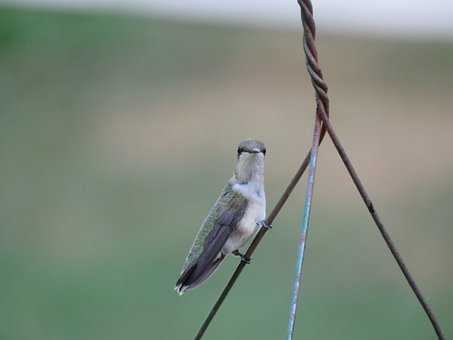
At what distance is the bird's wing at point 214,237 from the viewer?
1692 mm

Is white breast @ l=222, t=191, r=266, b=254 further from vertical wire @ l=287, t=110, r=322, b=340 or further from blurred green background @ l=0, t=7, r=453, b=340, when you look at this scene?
blurred green background @ l=0, t=7, r=453, b=340

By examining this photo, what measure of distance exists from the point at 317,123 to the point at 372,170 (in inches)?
178

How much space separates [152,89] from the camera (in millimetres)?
6656

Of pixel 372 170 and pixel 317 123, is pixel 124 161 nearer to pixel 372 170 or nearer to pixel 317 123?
pixel 372 170

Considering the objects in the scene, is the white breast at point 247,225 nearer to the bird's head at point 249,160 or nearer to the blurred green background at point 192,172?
the bird's head at point 249,160

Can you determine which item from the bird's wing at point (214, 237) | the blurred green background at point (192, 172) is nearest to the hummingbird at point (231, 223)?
the bird's wing at point (214, 237)

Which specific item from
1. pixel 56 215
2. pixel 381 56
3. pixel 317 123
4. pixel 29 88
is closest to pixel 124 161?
pixel 56 215

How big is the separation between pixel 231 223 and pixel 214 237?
1.9 inches

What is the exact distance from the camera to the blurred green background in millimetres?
4984

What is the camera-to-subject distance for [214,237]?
5.75 feet

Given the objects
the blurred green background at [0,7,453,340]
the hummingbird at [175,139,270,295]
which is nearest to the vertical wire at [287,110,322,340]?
the hummingbird at [175,139,270,295]

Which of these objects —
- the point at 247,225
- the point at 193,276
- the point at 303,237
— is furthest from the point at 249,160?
the point at 303,237

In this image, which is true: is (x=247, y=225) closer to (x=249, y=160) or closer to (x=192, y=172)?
(x=249, y=160)

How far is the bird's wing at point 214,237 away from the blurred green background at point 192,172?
2871 mm
